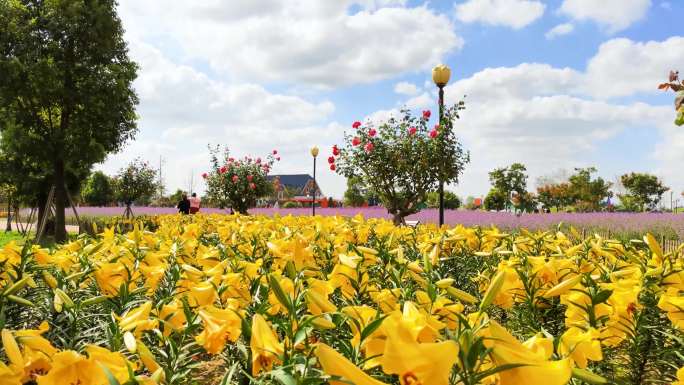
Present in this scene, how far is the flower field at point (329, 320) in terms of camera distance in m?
0.69

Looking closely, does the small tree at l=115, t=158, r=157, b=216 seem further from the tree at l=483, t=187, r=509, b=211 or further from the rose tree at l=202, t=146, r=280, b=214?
the tree at l=483, t=187, r=509, b=211

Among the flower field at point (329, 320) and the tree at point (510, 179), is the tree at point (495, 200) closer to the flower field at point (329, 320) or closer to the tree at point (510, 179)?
the tree at point (510, 179)

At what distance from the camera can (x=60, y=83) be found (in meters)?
14.0

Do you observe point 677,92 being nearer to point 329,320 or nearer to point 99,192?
point 329,320

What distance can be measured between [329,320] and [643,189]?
5657 centimetres

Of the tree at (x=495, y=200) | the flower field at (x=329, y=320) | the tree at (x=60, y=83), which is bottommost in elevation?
the flower field at (x=329, y=320)

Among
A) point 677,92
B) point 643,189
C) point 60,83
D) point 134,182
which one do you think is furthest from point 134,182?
point 643,189

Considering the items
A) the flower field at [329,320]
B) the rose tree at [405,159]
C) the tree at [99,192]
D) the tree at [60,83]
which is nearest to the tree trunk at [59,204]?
the tree at [60,83]

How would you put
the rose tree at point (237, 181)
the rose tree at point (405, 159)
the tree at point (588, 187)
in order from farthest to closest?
the tree at point (588, 187), the rose tree at point (237, 181), the rose tree at point (405, 159)

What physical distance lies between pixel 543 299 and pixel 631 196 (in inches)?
2181

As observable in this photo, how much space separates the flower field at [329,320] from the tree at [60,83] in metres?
13.4

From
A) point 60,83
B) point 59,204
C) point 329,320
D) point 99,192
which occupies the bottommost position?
point 329,320

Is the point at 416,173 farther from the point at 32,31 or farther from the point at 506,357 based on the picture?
the point at 32,31

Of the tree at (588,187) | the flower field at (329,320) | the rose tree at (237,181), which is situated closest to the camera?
the flower field at (329,320)
